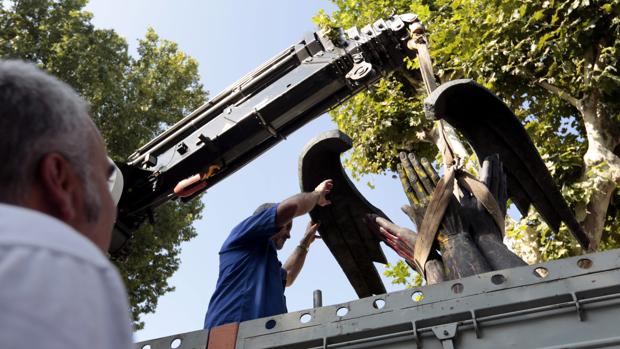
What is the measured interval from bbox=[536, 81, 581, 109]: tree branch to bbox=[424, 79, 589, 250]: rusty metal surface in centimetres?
465

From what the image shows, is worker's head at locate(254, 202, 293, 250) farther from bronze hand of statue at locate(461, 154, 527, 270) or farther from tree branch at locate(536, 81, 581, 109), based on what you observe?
tree branch at locate(536, 81, 581, 109)

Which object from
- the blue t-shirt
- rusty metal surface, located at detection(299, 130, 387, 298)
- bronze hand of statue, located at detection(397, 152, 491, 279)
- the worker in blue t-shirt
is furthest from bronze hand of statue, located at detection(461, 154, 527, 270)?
the blue t-shirt

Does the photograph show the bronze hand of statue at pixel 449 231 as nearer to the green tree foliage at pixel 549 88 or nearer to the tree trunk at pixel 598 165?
the green tree foliage at pixel 549 88

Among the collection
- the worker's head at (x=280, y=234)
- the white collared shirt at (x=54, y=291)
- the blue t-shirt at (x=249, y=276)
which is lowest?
the white collared shirt at (x=54, y=291)

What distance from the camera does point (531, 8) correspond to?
1012 centimetres

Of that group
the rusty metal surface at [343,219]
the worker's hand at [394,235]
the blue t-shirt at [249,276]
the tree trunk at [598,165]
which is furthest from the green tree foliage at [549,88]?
the blue t-shirt at [249,276]

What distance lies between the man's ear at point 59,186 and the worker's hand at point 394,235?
14.8ft

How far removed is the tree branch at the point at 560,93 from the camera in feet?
33.2

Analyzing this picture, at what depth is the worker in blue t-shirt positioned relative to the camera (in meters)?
3.99

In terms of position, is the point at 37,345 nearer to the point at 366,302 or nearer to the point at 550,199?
the point at 366,302

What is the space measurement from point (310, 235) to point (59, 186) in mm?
4966

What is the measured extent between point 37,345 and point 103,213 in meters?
0.48

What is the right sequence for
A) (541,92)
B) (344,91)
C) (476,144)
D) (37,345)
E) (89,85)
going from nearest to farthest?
(37,345) → (476,144) → (344,91) → (541,92) → (89,85)

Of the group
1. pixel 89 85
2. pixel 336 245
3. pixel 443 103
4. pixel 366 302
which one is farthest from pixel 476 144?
pixel 89 85
